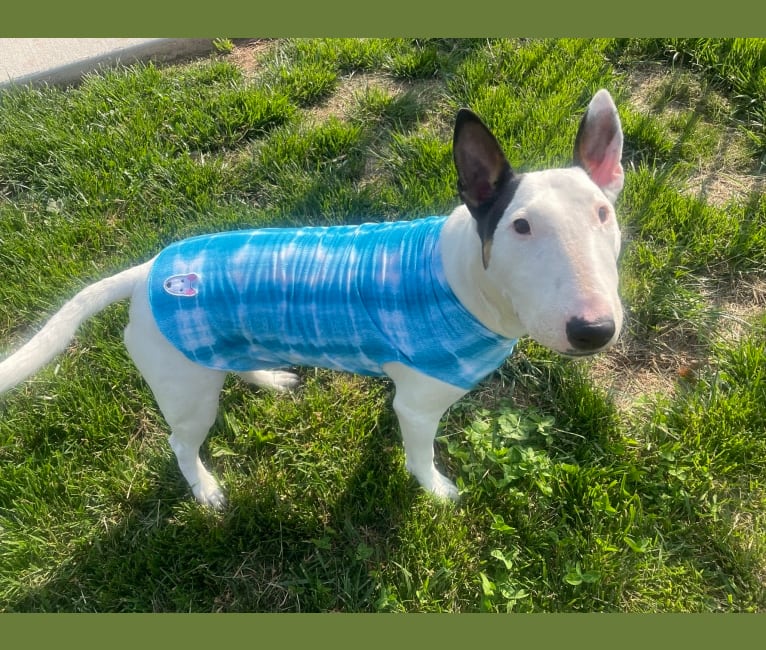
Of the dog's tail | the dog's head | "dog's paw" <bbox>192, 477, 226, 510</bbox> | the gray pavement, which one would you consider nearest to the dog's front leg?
the dog's head

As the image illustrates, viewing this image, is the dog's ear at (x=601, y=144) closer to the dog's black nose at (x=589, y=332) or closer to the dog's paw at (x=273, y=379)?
the dog's black nose at (x=589, y=332)

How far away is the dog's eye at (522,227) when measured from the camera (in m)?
1.80

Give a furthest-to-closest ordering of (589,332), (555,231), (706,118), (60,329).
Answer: (706,118) < (60,329) < (555,231) < (589,332)

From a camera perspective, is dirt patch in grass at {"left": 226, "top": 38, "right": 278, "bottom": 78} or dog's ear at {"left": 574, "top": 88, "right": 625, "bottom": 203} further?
dirt patch in grass at {"left": 226, "top": 38, "right": 278, "bottom": 78}

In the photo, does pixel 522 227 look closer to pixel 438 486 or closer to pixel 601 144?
pixel 601 144

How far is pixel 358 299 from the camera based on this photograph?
226cm

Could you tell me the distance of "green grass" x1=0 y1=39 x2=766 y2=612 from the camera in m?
2.67

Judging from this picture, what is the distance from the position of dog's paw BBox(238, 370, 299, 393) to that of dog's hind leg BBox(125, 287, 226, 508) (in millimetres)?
571

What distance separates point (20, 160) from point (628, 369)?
4.24 m

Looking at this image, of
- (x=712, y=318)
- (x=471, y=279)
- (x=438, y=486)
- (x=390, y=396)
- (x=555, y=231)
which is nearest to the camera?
(x=555, y=231)

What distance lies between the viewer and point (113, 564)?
2732 millimetres

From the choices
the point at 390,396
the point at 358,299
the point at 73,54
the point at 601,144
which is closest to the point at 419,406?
the point at 358,299

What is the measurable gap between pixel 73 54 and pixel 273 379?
11.7 feet

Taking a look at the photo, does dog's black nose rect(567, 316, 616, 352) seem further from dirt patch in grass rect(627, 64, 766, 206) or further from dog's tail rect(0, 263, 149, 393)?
dirt patch in grass rect(627, 64, 766, 206)
